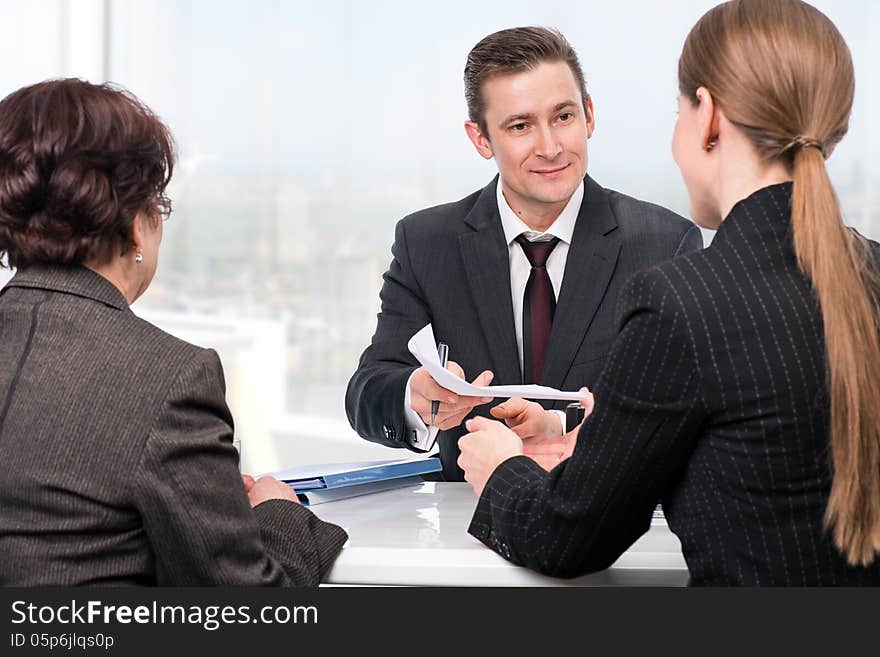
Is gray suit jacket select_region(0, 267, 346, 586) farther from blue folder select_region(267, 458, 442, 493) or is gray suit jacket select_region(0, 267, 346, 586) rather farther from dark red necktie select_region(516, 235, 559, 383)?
dark red necktie select_region(516, 235, 559, 383)

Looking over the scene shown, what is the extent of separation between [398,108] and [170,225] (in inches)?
57.2

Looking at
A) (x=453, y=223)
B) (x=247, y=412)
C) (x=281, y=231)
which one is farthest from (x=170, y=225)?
(x=453, y=223)

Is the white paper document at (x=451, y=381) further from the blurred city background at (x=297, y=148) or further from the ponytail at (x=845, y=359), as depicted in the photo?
the blurred city background at (x=297, y=148)

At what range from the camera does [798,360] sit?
127 cm

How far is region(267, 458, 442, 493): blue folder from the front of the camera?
196 centimetres

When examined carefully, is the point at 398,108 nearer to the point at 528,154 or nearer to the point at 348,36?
the point at 348,36

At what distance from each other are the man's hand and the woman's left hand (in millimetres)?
543

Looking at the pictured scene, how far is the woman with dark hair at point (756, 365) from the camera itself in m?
1.27

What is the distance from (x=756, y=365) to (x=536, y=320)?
143 cm

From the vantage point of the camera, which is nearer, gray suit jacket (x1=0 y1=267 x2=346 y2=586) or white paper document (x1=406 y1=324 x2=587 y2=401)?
gray suit jacket (x1=0 y1=267 x2=346 y2=586)

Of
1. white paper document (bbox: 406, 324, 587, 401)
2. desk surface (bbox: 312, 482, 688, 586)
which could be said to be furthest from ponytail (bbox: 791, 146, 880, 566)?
white paper document (bbox: 406, 324, 587, 401)

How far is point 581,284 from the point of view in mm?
2658

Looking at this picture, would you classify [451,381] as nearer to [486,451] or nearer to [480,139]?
[486,451]

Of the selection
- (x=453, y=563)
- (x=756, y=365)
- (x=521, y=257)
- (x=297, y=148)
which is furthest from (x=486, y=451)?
(x=297, y=148)
